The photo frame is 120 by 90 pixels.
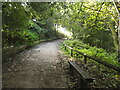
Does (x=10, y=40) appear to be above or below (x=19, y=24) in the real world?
below

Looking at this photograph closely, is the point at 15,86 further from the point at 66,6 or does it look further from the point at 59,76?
the point at 66,6

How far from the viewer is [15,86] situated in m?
→ 3.96

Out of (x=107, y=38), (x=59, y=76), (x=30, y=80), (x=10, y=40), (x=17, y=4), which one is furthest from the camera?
(x=107, y=38)

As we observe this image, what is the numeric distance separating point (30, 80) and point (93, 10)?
6.18 metres

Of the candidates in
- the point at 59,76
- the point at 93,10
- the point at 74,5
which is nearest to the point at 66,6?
the point at 74,5

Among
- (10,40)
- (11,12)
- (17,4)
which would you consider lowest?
(10,40)

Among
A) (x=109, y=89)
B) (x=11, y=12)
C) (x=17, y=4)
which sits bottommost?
(x=109, y=89)

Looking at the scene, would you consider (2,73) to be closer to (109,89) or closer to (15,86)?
(15,86)

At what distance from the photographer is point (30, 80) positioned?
4500 millimetres

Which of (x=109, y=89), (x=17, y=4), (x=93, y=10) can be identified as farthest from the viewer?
(x=93, y=10)

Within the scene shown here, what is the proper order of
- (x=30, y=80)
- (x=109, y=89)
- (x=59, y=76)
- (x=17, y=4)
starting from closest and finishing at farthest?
1. (x=109, y=89)
2. (x=30, y=80)
3. (x=59, y=76)
4. (x=17, y=4)

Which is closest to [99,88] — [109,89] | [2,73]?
[109,89]

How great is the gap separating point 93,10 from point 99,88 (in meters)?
5.64

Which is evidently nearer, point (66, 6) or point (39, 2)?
point (39, 2)
